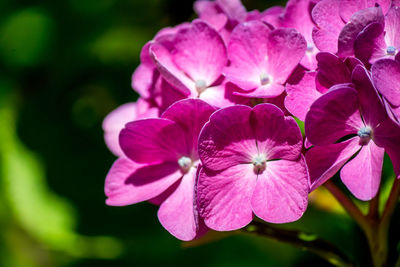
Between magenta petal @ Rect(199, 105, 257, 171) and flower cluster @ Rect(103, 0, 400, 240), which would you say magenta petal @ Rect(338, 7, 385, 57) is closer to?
flower cluster @ Rect(103, 0, 400, 240)

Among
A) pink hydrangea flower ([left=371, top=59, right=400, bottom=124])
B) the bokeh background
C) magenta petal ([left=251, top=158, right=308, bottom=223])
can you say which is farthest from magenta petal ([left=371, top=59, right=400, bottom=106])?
the bokeh background

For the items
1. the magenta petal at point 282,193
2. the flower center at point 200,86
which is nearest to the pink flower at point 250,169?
the magenta petal at point 282,193

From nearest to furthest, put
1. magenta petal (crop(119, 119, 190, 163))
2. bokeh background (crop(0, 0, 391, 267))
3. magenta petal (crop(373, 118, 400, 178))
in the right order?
magenta petal (crop(373, 118, 400, 178)) < magenta petal (crop(119, 119, 190, 163)) < bokeh background (crop(0, 0, 391, 267))

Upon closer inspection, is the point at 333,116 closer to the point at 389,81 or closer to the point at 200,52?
the point at 389,81

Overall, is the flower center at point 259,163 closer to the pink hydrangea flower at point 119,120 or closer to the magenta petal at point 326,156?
the magenta petal at point 326,156

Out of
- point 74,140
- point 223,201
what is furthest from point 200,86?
point 74,140

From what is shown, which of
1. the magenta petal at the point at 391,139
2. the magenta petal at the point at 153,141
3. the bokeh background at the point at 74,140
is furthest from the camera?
the bokeh background at the point at 74,140
